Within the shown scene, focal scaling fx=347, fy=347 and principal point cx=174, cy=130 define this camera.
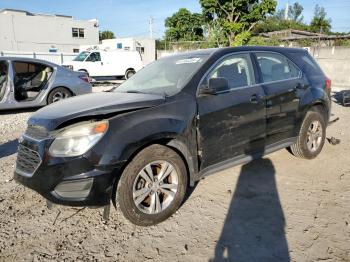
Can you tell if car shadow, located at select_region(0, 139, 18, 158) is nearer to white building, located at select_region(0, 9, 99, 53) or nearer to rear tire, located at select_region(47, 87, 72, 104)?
rear tire, located at select_region(47, 87, 72, 104)

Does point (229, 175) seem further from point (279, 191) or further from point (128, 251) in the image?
point (128, 251)

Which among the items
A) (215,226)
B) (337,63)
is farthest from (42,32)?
(215,226)

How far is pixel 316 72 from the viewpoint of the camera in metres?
5.49

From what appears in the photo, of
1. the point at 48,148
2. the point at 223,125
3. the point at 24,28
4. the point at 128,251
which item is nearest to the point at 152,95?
the point at 223,125

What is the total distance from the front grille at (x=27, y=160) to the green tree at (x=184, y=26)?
4867 centimetres

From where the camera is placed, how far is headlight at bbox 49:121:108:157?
316cm

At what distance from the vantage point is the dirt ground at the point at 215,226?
309 cm

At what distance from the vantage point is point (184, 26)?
5144 cm

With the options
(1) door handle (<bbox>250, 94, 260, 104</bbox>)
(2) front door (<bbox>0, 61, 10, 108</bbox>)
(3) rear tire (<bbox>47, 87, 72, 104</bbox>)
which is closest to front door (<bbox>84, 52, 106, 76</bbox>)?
(3) rear tire (<bbox>47, 87, 72, 104</bbox>)

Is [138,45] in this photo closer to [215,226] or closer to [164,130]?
[164,130]

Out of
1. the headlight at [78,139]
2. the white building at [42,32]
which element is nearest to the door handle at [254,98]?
the headlight at [78,139]

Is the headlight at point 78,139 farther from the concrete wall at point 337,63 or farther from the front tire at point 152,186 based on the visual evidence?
the concrete wall at point 337,63

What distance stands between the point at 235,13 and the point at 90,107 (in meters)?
35.7

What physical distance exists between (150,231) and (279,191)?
178 cm
